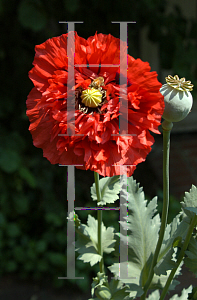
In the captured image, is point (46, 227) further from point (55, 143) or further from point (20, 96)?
point (55, 143)

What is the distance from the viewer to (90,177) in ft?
7.56

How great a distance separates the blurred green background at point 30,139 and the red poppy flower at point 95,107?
3.32ft

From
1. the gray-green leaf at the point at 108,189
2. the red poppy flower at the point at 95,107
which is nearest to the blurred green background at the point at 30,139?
the gray-green leaf at the point at 108,189

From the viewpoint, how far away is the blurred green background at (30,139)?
153 centimetres

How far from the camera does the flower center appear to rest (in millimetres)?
487

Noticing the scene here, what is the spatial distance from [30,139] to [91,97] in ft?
3.97

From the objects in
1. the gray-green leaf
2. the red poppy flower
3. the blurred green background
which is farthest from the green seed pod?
the blurred green background

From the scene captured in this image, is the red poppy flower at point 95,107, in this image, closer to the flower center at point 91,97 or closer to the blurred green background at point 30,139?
the flower center at point 91,97

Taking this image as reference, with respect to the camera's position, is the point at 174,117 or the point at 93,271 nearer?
the point at 174,117

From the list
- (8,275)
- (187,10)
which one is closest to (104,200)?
(8,275)

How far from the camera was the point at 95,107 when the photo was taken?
1.65 feet

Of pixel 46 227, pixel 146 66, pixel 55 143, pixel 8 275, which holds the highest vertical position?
pixel 146 66

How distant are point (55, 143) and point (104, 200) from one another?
19 centimetres

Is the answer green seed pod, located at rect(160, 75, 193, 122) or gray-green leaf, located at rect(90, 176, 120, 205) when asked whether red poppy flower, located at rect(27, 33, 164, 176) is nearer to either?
green seed pod, located at rect(160, 75, 193, 122)
